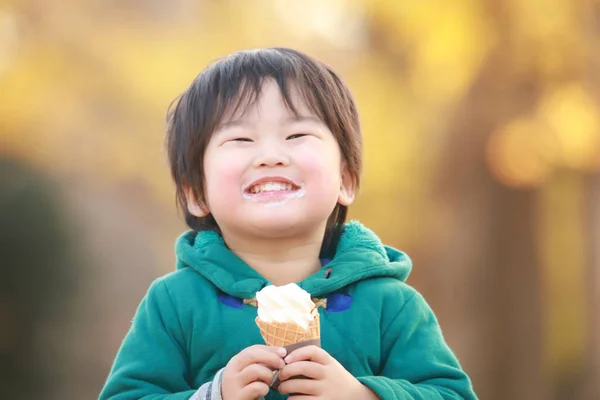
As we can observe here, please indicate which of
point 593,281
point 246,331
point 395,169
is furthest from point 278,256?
point 593,281

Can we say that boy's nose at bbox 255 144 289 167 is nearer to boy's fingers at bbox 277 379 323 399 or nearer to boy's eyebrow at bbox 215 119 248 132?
boy's eyebrow at bbox 215 119 248 132

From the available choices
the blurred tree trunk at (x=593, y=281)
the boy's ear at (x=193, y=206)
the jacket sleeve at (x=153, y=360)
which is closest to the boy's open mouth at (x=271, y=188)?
the boy's ear at (x=193, y=206)

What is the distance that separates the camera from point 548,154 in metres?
6.02

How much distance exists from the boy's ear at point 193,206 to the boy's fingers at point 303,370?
2.24 feet

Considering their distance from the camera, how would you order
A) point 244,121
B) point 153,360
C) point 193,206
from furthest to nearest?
point 193,206 → point 244,121 → point 153,360

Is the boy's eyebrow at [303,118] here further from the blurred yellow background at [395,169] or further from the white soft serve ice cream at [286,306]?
the blurred yellow background at [395,169]

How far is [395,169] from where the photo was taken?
631 cm

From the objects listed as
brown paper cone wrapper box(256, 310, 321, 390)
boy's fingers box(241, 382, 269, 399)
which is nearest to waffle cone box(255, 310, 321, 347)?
brown paper cone wrapper box(256, 310, 321, 390)

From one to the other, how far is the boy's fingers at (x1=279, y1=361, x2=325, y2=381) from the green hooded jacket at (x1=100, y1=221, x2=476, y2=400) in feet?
0.75

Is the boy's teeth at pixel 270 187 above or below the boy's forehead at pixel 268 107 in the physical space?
below

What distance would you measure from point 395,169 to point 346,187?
150 inches

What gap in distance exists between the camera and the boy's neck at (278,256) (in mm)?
2363

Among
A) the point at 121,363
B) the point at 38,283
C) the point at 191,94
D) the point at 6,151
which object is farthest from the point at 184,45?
the point at 121,363

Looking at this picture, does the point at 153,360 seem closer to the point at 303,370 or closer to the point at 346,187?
the point at 303,370
